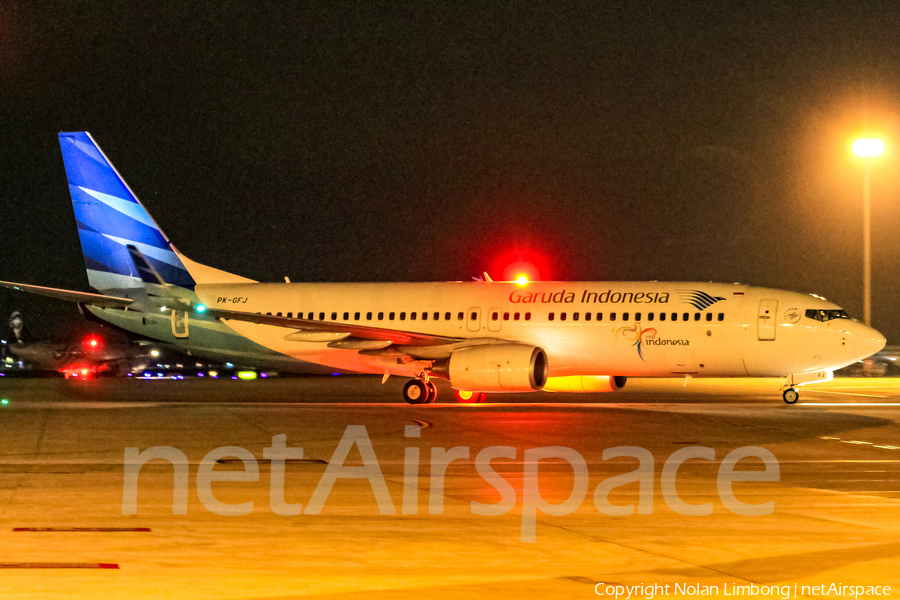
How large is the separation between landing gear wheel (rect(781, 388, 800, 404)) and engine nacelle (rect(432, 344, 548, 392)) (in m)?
6.25

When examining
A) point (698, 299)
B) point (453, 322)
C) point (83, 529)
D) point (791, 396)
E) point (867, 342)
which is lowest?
point (83, 529)

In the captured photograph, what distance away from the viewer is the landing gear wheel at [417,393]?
27.1 m

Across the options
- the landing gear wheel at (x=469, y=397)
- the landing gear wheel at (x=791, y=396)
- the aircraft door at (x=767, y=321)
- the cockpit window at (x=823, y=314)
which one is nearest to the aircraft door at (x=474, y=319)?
the landing gear wheel at (x=469, y=397)

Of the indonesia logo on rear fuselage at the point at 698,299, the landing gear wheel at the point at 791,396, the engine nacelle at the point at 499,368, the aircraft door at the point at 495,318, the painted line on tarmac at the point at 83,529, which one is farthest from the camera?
the aircraft door at the point at 495,318

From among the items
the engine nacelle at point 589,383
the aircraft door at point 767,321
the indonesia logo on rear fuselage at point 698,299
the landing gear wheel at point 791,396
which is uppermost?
the indonesia logo on rear fuselage at point 698,299

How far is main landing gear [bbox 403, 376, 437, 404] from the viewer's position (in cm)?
2716

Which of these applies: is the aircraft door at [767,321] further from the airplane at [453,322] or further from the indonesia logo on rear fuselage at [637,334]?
the indonesia logo on rear fuselage at [637,334]

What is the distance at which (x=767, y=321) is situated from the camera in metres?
25.2

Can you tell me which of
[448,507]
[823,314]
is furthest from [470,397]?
[448,507]

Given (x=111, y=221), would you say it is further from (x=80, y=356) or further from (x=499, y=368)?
(x=80, y=356)

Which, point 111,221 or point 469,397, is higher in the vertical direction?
point 111,221

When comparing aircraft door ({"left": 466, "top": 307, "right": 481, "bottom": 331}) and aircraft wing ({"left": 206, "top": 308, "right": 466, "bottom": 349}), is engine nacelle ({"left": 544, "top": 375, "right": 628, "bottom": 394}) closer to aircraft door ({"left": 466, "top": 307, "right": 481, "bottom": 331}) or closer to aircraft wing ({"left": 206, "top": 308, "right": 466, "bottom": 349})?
aircraft door ({"left": 466, "top": 307, "right": 481, "bottom": 331})

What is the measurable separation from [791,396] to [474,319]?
8731 mm

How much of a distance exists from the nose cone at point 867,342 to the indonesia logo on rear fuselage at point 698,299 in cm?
347
